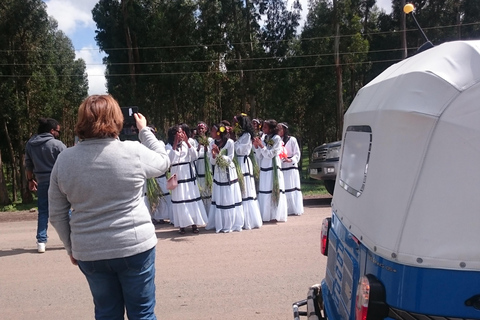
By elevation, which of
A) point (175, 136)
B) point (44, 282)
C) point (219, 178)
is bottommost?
point (44, 282)

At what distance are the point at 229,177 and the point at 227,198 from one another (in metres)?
0.39

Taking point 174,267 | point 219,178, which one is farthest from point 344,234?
point 219,178

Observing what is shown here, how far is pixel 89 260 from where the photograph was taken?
2941 mm

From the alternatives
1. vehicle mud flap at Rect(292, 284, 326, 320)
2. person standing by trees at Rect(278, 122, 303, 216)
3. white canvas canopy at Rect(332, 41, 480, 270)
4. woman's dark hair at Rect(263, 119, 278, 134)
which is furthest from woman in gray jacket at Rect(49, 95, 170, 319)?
person standing by trees at Rect(278, 122, 303, 216)

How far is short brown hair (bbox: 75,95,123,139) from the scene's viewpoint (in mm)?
2889

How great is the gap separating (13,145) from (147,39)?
34.8 feet

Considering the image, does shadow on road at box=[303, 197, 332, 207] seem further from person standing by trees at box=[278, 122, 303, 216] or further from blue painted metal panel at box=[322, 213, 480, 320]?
blue painted metal panel at box=[322, 213, 480, 320]

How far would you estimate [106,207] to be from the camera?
9.52ft

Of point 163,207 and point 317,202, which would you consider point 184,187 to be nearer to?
point 163,207

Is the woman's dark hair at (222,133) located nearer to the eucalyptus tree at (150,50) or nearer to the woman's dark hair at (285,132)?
the woman's dark hair at (285,132)

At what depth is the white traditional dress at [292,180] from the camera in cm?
981

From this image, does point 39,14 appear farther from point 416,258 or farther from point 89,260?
point 416,258

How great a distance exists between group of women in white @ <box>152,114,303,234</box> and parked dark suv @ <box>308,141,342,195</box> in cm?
162

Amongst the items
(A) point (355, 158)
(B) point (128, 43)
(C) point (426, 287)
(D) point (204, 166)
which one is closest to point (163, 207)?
(D) point (204, 166)
